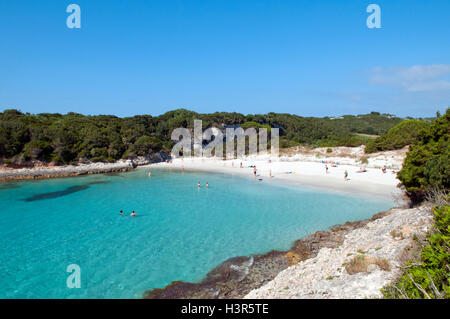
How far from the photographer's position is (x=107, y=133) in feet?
165

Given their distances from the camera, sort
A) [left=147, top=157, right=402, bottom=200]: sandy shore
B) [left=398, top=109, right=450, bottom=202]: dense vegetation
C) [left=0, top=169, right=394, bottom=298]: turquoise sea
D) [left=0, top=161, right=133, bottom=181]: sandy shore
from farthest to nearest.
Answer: [left=0, top=161, right=133, bottom=181]: sandy shore < [left=147, top=157, right=402, bottom=200]: sandy shore < [left=398, top=109, right=450, bottom=202]: dense vegetation < [left=0, top=169, right=394, bottom=298]: turquoise sea

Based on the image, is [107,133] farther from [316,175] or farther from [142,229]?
[316,175]

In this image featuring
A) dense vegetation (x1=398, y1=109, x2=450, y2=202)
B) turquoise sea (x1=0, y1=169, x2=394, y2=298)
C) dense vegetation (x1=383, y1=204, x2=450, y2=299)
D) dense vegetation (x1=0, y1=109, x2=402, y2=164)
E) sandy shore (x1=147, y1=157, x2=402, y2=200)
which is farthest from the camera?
dense vegetation (x1=0, y1=109, x2=402, y2=164)

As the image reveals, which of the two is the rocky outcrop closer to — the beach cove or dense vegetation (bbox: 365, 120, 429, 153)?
the beach cove

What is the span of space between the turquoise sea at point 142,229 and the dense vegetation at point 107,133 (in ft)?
40.7

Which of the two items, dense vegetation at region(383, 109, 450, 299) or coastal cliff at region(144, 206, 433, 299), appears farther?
coastal cliff at region(144, 206, 433, 299)

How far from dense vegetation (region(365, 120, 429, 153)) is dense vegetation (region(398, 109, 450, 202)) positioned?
23.3 meters

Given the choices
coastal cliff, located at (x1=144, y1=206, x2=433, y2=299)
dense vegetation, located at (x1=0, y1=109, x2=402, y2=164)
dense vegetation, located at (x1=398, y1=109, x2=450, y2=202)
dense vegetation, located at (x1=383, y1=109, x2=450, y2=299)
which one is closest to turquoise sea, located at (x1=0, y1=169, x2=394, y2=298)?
coastal cliff, located at (x1=144, y1=206, x2=433, y2=299)

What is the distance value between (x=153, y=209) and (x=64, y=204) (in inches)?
360

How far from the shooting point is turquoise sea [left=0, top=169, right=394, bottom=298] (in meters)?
11.1

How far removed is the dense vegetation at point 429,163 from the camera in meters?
12.5

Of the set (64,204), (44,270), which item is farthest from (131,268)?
(64,204)

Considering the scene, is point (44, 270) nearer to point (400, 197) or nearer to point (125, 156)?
point (400, 197)
